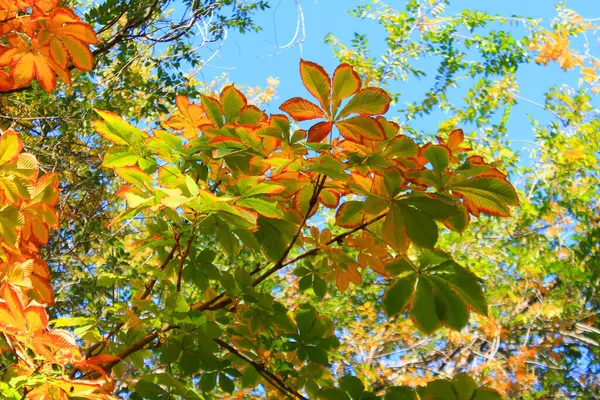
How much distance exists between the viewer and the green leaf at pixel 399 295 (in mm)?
1043

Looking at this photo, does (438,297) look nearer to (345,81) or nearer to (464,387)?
(464,387)

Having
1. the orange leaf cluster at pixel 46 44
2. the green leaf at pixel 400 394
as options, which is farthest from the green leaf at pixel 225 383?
the orange leaf cluster at pixel 46 44

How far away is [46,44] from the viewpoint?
1503 millimetres

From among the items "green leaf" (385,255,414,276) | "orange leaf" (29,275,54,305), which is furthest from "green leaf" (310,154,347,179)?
"orange leaf" (29,275,54,305)

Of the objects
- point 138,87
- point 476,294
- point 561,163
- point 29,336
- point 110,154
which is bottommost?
point 29,336

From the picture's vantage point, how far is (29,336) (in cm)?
90

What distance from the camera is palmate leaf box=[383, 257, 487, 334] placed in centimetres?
100

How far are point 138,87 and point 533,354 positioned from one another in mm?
3528

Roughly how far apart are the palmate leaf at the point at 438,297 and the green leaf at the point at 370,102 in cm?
28

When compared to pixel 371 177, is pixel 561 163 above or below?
above

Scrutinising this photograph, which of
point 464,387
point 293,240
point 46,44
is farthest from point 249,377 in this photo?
point 46,44

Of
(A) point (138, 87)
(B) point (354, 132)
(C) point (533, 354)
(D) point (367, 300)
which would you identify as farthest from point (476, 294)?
(C) point (533, 354)

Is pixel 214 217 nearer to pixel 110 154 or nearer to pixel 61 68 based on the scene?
pixel 110 154

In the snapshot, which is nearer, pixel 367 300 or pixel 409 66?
pixel 367 300
